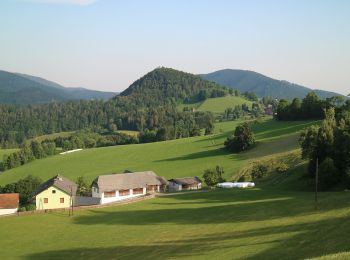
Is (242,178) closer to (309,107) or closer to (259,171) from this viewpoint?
(259,171)

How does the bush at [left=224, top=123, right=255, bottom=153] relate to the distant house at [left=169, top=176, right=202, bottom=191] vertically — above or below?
above

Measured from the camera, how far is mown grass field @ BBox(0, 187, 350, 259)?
29.7m

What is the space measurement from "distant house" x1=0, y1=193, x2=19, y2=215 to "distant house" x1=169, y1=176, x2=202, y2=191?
26.8 m

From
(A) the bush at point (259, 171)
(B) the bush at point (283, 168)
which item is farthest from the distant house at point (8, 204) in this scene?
(B) the bush at point (283, 168)

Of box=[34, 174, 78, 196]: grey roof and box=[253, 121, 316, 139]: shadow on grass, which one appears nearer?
box=[34, 174, 78, 196]: grey roof

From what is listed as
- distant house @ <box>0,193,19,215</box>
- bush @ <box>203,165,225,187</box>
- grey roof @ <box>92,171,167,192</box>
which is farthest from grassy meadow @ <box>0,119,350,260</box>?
grey roof @ <box>92,171,167,192</box>

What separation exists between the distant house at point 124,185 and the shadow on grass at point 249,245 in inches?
1514

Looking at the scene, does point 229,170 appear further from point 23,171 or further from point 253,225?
point 23,171

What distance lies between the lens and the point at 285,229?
111ft

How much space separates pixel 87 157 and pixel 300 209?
8559cm

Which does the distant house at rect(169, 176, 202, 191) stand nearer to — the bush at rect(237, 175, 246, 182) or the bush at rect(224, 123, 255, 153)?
the bush at rect(237, 175, 246, 182)

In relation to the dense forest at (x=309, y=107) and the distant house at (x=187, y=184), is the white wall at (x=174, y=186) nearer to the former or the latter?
the distant house at (x=187, y=184)

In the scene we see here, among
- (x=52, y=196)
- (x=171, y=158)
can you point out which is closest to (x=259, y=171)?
(x=171, y=158)

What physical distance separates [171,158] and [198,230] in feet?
216
